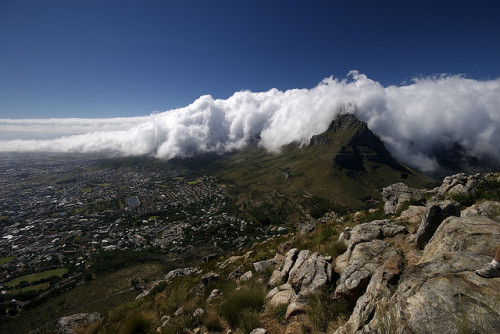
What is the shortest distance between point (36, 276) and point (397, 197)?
102680mm

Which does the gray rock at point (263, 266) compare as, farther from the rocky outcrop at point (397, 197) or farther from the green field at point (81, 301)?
the green field at point (81, 301)

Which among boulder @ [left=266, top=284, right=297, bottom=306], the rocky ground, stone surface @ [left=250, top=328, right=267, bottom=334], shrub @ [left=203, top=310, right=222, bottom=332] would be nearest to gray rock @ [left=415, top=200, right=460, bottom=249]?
the rocky ground

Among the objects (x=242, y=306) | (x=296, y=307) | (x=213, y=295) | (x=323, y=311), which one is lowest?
(x=213, y=295)

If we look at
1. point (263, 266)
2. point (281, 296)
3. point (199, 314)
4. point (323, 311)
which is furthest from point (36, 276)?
point (323, 311)

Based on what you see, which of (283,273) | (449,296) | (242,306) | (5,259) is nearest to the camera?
(449,296)

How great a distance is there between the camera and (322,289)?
757 centimetres

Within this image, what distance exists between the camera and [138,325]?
8719 mm

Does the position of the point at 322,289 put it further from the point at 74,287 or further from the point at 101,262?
the point at 101,262

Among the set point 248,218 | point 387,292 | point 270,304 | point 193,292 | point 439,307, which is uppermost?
point 439,307

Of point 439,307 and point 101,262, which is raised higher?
point 439,307

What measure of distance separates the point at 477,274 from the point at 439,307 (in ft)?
4.73

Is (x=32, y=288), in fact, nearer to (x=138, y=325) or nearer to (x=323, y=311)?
(x=138, y=325)

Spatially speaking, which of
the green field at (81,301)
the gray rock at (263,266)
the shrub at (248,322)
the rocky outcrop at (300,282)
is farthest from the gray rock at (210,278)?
the green field at (81,301)

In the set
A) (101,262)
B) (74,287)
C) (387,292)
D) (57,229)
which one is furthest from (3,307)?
(387,292)
